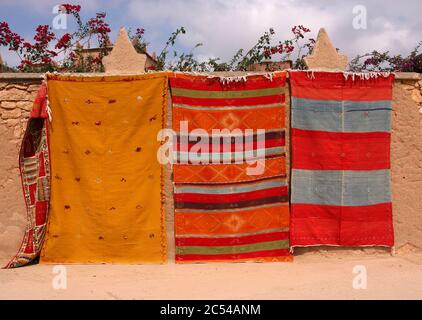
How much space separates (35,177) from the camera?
4.71 metres

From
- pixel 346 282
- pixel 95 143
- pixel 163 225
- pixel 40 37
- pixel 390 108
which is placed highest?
pixel 40 37

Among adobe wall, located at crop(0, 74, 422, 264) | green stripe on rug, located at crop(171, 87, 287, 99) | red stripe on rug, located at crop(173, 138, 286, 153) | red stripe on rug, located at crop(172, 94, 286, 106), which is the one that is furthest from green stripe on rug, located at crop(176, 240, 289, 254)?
green stripe on rug, located at crop(171, 87, 287, 99)

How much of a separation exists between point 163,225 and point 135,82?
1582mm

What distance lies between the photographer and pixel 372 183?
4.85 metres

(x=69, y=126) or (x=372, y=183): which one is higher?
(x=69, y=126)

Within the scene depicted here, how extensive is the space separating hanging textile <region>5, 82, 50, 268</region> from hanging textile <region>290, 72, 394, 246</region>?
2763mm

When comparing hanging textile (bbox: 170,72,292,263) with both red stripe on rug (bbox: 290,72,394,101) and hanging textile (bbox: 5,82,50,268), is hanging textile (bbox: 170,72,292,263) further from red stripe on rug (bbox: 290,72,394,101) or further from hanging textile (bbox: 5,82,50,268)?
hanging textile (bbox: 5,82,50,268)

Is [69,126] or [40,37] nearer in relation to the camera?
[69,126]

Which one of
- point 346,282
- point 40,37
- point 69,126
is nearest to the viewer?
point 346,282

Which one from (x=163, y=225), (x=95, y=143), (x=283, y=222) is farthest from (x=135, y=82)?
(x=283, y=222)

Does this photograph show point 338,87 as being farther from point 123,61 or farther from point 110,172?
point 110,172

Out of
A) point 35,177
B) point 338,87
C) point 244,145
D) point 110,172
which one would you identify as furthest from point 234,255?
point 35,177

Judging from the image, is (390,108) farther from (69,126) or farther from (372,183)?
(69,126)
